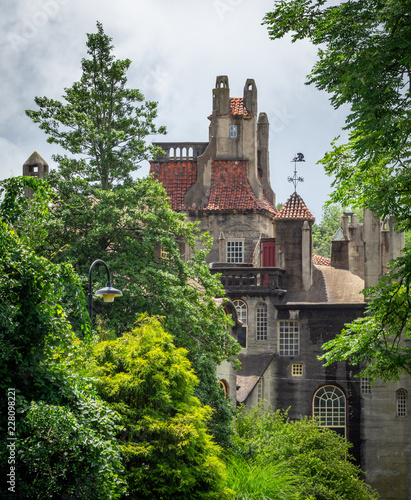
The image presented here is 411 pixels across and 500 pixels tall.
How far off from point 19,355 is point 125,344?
830 cm

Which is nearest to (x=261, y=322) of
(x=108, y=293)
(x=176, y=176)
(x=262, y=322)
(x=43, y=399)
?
(x=262, y=322)

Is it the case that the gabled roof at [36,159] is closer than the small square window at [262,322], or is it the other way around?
the gabled roof at [36,159]

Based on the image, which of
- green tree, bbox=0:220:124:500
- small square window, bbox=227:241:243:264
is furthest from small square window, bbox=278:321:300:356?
green tree, bbox=0:220:124:500

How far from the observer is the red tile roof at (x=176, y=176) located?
2323 inches

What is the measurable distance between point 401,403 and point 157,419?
32487mm

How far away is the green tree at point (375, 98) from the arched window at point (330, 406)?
103ft

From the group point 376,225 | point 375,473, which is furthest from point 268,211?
point 375,473

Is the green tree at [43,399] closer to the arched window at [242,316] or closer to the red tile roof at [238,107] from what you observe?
the arched window at [242,316]

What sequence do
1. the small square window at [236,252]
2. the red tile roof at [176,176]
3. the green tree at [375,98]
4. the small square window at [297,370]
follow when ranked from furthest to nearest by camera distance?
the red tile roof at [176,176], the small square window at [236,252], the small square window at [297,370], the green tree at [375,98]

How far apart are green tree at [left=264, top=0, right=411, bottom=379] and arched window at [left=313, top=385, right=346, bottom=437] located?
31476 millimetres

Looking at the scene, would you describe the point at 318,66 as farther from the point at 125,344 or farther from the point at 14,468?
the point at 14,468

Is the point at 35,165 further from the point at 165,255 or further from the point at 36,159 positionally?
the point at 165,255

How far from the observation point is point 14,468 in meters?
13.8

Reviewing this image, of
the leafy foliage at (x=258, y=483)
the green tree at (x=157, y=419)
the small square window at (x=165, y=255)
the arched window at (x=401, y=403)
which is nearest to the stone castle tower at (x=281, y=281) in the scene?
the arched window at (x=401, y=403)
